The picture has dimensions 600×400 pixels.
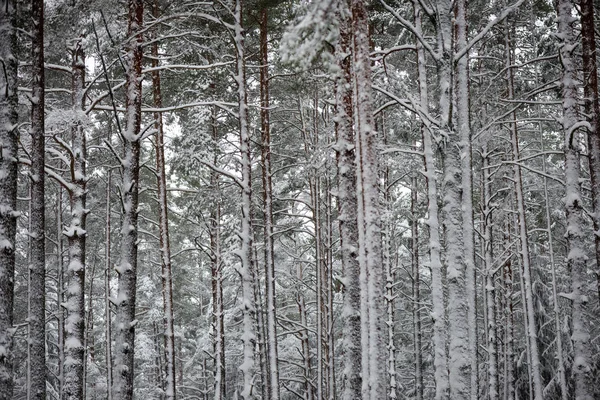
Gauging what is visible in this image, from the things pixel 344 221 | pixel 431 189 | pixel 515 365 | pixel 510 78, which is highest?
pixel 510 78

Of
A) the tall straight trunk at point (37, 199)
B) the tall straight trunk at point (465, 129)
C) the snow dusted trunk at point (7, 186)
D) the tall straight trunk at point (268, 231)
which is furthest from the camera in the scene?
the tall straight trunk at point (268, 231)

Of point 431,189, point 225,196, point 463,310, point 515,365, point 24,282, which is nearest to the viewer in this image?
point 463,310

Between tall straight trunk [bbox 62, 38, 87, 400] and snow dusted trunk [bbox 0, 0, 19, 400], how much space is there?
2.12 m

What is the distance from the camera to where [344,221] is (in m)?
8.45

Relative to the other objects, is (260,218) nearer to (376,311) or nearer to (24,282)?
(376,311)

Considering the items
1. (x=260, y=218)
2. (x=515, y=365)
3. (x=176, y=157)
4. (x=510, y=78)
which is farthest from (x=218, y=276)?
(x=515, y=365)

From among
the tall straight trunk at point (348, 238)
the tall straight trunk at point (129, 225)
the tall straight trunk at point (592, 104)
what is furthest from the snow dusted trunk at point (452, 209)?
the tall straight trunk at point (129, 225)

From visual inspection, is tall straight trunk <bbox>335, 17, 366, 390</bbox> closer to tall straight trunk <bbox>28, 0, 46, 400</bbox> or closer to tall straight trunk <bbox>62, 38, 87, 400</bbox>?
tall straight trunk <bbox>28, 0, 46, 400</bbox>

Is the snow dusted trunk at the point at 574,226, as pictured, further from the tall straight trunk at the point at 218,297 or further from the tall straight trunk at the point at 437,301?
the tall straight trunk at the point at 218,297

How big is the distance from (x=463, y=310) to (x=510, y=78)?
11.8 meters

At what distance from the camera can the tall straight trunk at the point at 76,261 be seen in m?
9.13

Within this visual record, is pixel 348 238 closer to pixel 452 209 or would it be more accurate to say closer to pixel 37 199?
pixel 452 209

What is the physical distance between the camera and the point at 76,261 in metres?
9.80

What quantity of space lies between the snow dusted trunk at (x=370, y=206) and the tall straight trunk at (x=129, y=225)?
423 centimetres
